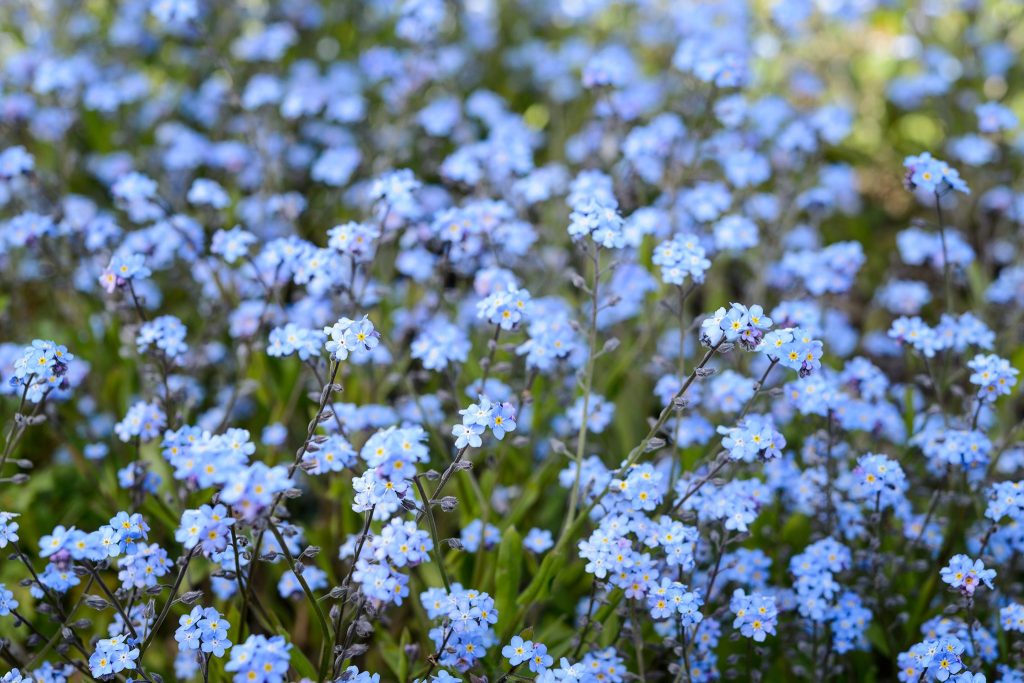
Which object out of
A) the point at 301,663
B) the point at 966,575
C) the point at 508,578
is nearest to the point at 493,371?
the point at 508,578

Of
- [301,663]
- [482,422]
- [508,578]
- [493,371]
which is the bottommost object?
[301,663]

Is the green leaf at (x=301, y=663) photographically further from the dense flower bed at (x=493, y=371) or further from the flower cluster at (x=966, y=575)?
the flower cluster at (x=966, y=575)

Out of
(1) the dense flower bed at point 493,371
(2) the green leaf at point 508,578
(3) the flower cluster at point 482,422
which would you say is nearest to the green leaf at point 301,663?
(1) the dense flower bed at point 493,371

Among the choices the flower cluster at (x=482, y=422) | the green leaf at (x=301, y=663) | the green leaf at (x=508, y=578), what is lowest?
the green leaf at (x=301, y=663)

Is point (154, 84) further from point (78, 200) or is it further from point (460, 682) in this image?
point (460, 682)

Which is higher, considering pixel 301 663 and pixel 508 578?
pixel 508 578

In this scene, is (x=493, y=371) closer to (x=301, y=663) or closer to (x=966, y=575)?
(x=301, y=663)

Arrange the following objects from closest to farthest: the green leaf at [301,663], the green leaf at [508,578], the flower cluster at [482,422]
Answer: the flower cluster at [482,422]
the green leaf at [301,663]
the green leaf at [508,578]

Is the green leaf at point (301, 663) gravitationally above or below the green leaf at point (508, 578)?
below

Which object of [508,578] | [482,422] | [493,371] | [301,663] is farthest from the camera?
[493,371]
